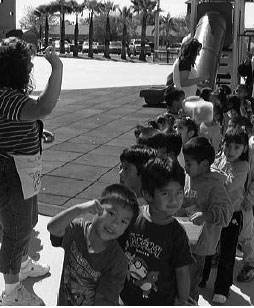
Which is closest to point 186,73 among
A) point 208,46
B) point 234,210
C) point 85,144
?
point 85,144

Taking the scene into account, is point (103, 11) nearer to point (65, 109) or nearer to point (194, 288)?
point (65, 109)

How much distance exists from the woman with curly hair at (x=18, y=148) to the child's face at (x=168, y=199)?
806 mm

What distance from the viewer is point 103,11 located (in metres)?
57.3

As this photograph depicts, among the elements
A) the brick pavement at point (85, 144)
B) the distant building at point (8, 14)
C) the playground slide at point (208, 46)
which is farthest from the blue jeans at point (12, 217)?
the distant building at point (8, 14)

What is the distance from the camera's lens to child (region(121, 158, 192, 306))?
2.22 metres

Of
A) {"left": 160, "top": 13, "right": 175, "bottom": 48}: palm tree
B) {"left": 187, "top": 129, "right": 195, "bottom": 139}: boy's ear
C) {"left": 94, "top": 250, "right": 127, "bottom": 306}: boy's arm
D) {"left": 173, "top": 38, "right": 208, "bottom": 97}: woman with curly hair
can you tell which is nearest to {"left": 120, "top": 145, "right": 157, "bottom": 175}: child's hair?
{"left": 94, "top": 250, "right": 127, "bottom": 306}: boy's arm

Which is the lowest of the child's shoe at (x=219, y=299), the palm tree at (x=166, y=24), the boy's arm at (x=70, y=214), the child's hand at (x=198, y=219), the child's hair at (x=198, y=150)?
the child's shoe at (x=219, y=299)

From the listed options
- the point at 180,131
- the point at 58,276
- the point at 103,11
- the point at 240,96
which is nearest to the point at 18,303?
the point at 58,276

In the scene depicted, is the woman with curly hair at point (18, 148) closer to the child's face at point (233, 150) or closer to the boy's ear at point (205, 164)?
the boy's ear at point (205, 164)

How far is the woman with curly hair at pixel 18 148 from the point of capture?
2.69m

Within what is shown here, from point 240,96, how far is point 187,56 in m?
1.01

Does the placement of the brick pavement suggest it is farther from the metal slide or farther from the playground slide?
the metal slide

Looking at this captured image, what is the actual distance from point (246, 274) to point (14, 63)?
2.19m

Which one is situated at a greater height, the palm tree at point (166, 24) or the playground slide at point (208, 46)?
A: the palm tree at point (166, 24)
